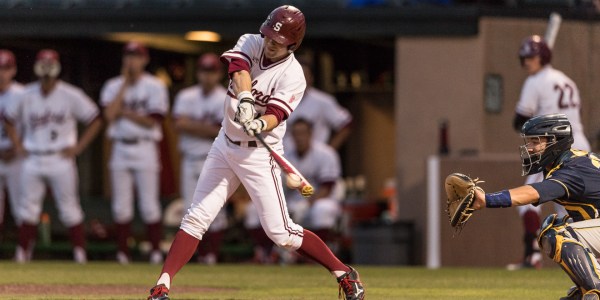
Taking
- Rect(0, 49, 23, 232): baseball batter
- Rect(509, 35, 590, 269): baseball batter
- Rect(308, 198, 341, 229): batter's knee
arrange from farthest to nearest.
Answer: Rect(0, 49, 23, 232): baseball batter
Rect(308, 198, 341, 229): batter's knee
Rect(509, 35, 590, 269): baseball batter

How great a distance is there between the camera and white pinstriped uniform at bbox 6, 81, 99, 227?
43.3 ft

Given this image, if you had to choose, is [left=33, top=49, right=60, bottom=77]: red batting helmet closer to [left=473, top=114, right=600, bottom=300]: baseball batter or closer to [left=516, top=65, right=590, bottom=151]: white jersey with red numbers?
[left=516, top=65, right=590, bottom=151]: white jersey with red numbers

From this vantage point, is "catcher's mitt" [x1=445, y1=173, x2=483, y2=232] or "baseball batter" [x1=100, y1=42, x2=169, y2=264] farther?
"baseball batter" [x1=100, y1=42, x2=169, y2=264]

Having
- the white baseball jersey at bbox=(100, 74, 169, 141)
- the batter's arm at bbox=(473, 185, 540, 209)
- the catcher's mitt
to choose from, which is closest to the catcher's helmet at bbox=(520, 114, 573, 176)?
the batter's arm at bbox=(473, 185, 540, 209)

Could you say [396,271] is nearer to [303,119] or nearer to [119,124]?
[303,119]

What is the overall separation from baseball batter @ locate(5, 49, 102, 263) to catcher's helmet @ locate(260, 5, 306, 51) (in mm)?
6149

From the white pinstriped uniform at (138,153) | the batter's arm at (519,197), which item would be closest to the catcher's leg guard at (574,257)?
the batter's arm at (519,197)

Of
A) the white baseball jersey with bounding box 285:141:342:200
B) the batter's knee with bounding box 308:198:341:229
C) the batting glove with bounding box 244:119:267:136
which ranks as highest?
the batting glove with bounding box 244:119:267:136

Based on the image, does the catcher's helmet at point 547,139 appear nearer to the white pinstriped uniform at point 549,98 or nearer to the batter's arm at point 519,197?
the batter's arm at point 519,197

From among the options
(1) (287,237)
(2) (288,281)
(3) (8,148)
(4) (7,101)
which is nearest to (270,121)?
(1) (287,237)

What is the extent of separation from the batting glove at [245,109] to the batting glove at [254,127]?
0.02 metres

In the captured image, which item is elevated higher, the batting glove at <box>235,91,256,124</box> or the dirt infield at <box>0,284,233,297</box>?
the batting glove at <box>235,91,256,124</box>

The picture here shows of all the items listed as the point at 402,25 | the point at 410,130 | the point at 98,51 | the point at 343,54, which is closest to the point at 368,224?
the point at 410,130

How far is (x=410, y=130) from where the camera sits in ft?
47.4
